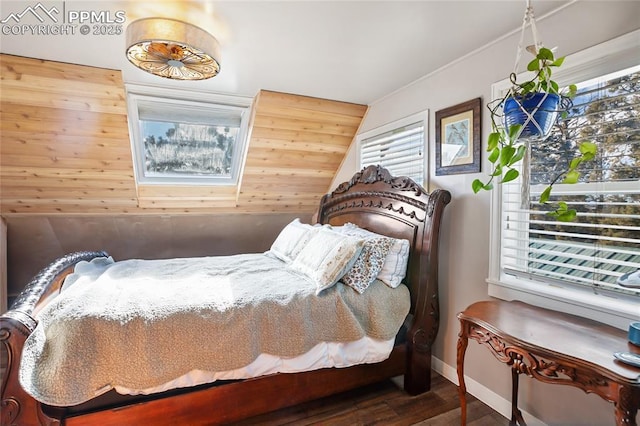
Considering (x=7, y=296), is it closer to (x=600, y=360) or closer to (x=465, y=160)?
(x=465, y=160)

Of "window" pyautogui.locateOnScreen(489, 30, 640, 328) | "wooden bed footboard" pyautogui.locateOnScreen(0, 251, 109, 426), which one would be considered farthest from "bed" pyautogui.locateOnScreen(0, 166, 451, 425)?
"window" pyautogui.locateOnScreen(489, 30, 640, 328)

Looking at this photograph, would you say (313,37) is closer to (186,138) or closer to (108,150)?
(186,138)

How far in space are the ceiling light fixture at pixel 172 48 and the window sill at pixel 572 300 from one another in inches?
88.9

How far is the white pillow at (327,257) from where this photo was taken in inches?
Answer: 80.0

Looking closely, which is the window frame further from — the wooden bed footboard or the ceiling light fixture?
the wooden bed footboard

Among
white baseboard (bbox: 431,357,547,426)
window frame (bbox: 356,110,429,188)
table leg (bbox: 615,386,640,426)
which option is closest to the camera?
table leg (bbox: 615,386,640,426)

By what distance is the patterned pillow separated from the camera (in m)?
2.04

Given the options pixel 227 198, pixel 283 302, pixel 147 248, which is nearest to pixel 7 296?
pixel 147 248

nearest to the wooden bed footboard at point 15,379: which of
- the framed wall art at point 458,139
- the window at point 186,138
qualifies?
the window at point 186,138

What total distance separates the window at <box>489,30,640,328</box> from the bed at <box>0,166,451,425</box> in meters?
0.55

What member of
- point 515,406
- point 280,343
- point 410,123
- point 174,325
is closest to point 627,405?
point 515,406

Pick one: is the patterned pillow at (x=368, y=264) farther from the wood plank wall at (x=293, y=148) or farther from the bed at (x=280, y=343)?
the wood plank wall at (x=293, y=148)

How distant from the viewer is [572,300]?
63.5 inches

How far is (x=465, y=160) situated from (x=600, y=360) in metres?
1.41
